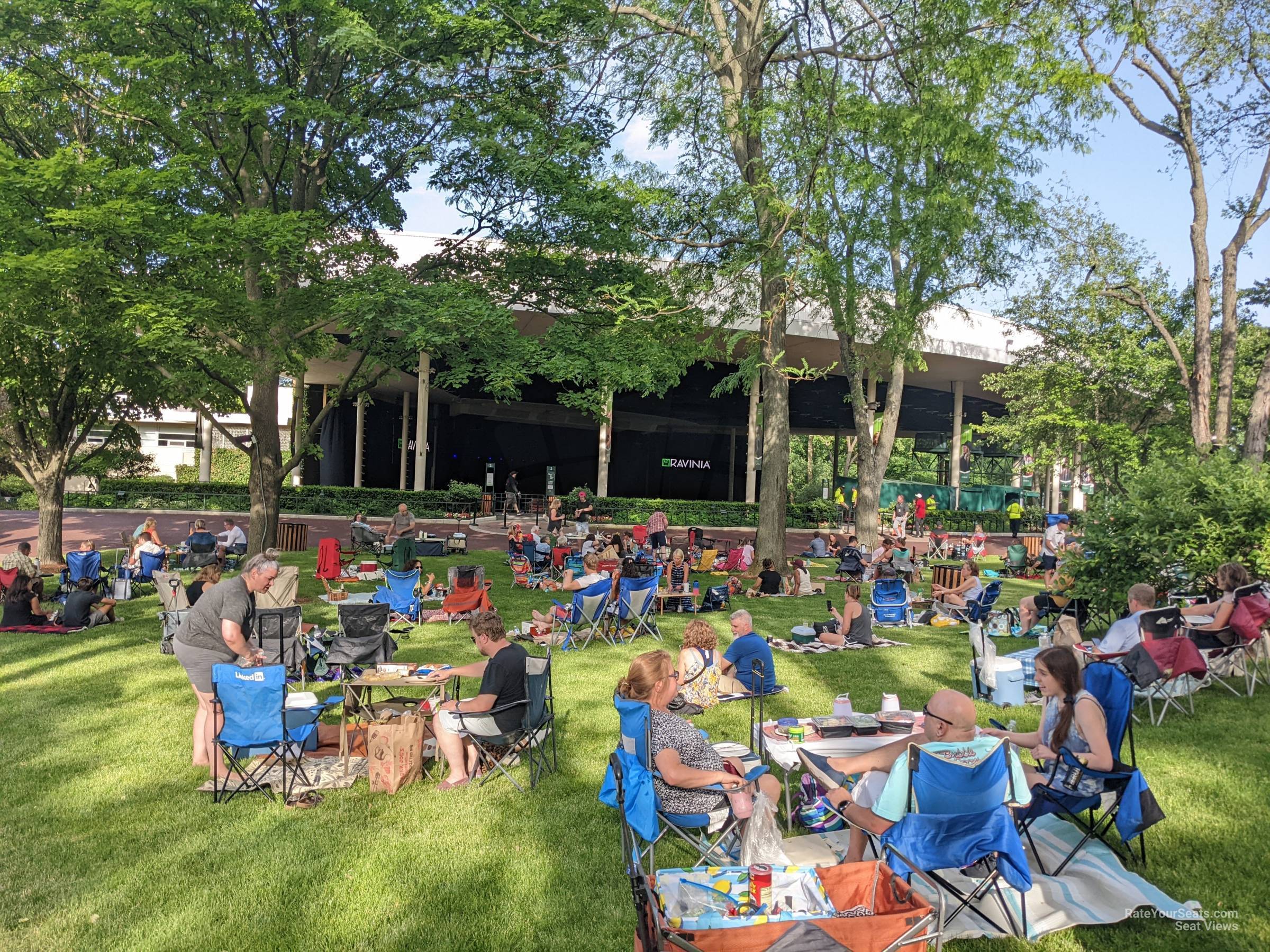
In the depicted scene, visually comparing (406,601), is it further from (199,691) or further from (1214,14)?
(1214,14)

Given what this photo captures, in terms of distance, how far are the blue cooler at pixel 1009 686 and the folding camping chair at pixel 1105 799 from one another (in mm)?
2839

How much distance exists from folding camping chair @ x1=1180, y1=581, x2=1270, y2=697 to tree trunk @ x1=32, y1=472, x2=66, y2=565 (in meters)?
16.9

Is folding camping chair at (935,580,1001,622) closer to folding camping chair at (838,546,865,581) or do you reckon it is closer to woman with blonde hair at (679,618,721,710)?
folding camping chair at (838,546,865,581)

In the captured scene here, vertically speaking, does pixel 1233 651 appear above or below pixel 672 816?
above

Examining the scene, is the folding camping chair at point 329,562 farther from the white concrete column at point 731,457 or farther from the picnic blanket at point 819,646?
the white concrete column at point 731,457

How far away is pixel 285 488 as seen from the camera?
2753 cm

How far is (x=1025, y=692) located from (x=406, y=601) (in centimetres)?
764

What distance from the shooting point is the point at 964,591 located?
1270cm

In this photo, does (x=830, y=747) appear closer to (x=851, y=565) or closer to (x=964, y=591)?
(x=964, y=591)

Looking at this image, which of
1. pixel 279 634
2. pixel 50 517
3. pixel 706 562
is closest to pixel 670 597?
→ pixel 706 562

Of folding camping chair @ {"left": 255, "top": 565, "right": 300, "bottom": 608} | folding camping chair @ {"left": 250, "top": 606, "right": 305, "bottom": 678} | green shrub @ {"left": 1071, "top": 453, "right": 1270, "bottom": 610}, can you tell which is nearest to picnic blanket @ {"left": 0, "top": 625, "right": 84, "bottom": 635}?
folding camping chair @ {"left": 255, "top": 565, "right": 300, "bottom": 608}

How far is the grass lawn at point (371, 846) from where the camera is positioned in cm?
376

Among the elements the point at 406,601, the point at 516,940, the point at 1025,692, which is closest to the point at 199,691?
the point at 516,940

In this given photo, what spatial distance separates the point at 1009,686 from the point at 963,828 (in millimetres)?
4330
